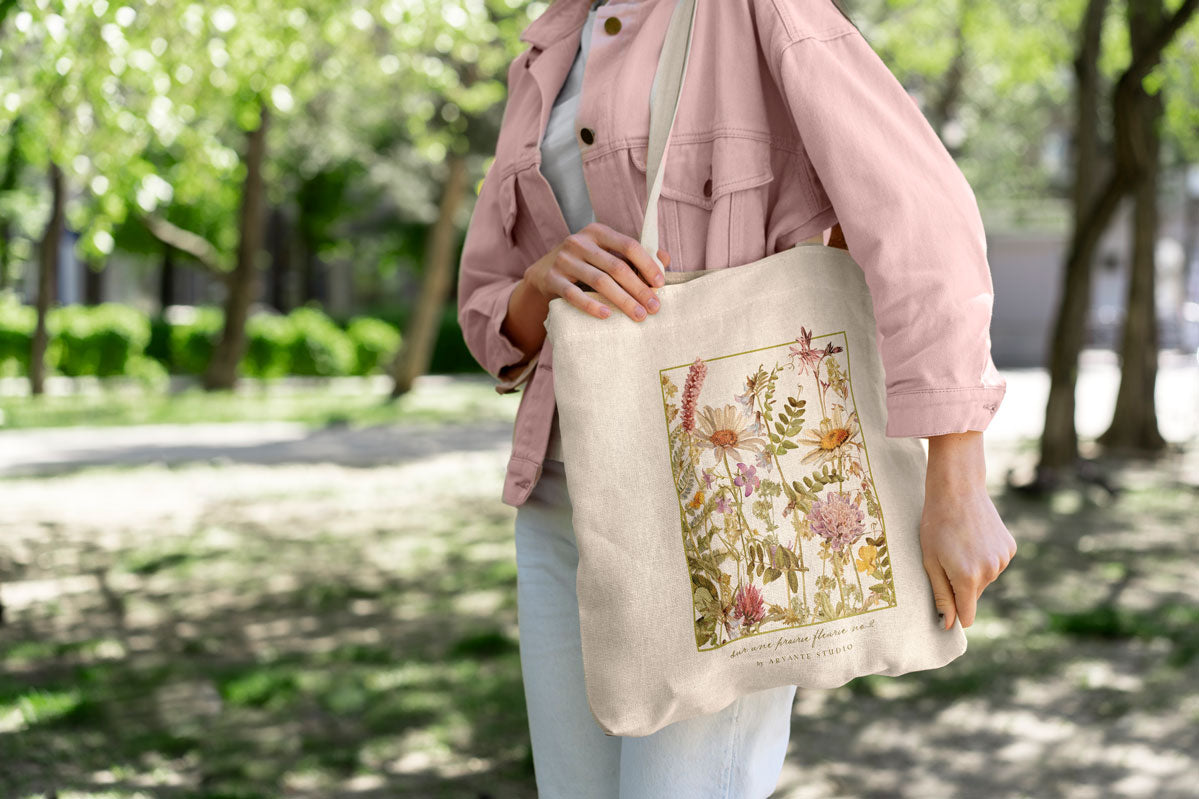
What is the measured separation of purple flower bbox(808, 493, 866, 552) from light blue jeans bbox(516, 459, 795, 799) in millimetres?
237

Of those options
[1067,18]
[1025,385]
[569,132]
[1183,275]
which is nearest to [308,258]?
[1025,385]

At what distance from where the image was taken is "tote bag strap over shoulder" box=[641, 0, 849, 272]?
148cm

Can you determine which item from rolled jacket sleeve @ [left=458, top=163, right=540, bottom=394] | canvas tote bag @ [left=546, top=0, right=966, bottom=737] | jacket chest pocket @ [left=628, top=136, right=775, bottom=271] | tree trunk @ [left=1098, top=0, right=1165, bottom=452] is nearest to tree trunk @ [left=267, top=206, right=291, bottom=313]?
tree trunk @ [left=1098, top=0, right=1165, bottom=452]

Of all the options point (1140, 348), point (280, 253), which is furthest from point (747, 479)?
point (280, 253)

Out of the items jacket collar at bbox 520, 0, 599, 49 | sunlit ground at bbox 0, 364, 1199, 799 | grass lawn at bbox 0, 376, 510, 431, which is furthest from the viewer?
grass lawn at bbox 0, 376, 510, 431

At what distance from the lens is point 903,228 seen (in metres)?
1.38

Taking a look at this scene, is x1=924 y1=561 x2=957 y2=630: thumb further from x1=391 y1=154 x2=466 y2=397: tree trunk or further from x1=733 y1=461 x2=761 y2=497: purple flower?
x1=391 y1=154 x2=466 y2=397: tree trunk

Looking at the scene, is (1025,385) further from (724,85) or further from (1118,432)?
(724,85)

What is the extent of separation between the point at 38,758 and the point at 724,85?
3.50 m

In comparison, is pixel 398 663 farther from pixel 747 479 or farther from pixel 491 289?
pixel 747 479

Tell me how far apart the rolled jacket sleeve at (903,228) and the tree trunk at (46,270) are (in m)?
14.0

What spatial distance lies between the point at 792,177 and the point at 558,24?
52 cm

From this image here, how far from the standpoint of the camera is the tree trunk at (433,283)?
53.6 ft

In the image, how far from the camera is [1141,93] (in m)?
7.96
